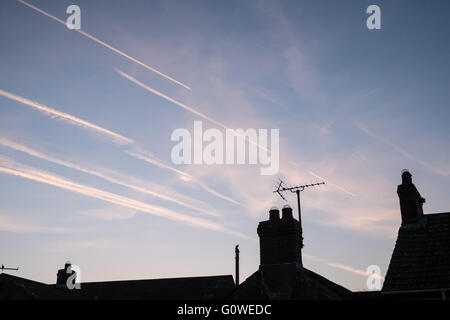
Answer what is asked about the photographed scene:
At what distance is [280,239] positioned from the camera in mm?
16297

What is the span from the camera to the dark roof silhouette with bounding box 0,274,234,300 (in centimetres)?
2958

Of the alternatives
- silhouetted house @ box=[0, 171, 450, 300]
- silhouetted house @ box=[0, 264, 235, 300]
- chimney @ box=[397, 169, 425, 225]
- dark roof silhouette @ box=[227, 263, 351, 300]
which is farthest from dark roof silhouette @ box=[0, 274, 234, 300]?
chimney @ box=[397, 169, 425, 225]

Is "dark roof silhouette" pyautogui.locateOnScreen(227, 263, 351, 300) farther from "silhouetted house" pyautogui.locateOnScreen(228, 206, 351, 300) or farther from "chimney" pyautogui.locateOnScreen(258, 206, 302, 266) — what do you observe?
"chimney" pyautogui.locateOnScreen(258, 206, 302, 266)

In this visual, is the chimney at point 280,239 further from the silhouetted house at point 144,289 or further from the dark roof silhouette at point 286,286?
the silhouetted house at point 144,289

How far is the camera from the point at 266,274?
15.9 metres

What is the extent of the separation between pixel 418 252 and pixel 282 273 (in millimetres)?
5629

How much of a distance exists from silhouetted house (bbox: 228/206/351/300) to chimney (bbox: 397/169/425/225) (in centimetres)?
450

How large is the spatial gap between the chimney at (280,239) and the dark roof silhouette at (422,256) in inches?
149

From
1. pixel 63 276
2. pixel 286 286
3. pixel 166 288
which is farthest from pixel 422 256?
pixel 63 276

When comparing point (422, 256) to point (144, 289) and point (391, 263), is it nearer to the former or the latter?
point (391, 263)

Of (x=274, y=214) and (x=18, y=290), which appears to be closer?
(x=274, y=214)
